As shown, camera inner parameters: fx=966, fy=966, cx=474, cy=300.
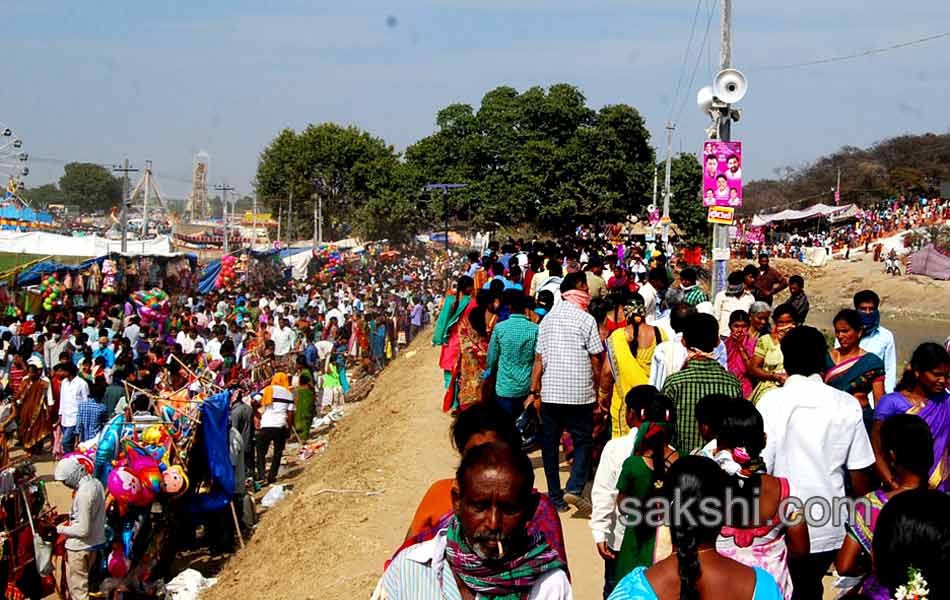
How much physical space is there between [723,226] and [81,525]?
22.7ft

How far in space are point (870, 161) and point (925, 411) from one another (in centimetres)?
7939

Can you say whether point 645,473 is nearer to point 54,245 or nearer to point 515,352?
point 515,352

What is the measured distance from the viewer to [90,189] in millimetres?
129500

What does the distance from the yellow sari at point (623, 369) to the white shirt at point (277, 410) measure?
6564 mm

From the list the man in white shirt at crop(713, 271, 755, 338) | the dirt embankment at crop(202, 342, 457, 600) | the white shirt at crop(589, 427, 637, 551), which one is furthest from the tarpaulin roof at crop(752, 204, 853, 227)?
the white shirt at crop(589, 427, 637, 551)

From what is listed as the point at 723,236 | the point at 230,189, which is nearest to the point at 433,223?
the point at 230,189

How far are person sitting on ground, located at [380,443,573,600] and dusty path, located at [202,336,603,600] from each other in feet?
11.5

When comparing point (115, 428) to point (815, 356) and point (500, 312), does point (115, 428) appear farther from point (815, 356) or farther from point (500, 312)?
point (815, 356)

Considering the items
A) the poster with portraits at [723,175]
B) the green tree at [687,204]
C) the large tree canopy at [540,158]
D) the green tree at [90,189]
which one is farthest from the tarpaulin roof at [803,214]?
the green tree at [90,189]

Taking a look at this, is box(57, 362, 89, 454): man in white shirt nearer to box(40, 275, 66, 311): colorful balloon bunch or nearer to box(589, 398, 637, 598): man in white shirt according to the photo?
box(589, 398, 637, 598): man in white shirt

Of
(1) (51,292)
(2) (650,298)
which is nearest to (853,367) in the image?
(2) (650,298)

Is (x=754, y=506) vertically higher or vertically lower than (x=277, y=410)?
higher

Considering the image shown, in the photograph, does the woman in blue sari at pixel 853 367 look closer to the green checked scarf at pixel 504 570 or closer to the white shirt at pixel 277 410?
the green checked scarf at pixel 504 570

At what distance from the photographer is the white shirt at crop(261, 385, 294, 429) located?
12.1m
